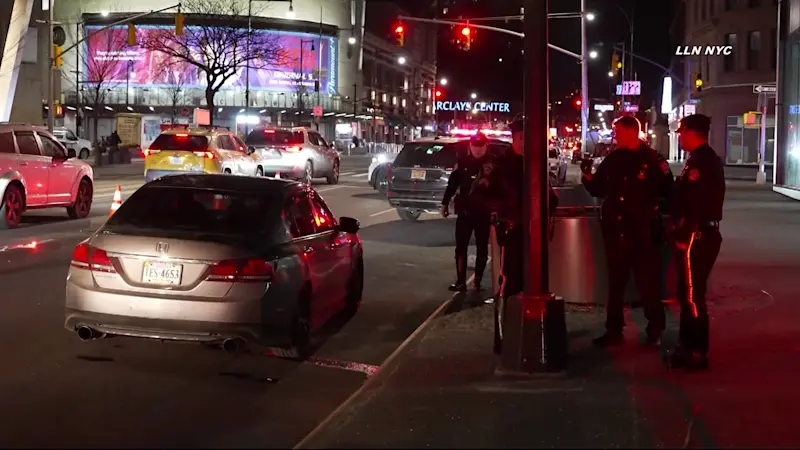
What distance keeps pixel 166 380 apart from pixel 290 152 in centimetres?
2279

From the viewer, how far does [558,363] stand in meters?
6.89

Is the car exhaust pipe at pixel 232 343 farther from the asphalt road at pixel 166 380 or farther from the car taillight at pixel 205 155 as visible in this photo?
the car taillight at pixel 205 155

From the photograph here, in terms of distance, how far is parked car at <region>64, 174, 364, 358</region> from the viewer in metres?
7.14

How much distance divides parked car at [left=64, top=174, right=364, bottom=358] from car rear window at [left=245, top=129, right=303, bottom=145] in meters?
21.8

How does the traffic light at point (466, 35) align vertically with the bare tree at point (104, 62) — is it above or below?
below

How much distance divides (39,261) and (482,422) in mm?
9341

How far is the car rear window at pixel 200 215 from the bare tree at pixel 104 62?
74870 mm

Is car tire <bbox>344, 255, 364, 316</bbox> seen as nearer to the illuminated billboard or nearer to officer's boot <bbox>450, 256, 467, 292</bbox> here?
officer's boot <bbox>450, 256, 467, 292</bbox>

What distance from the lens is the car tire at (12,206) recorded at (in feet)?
55.8

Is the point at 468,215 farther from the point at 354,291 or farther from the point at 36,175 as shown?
the point at 36,175

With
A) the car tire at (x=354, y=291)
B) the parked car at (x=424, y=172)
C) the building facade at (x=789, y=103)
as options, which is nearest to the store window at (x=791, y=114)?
the building facade at (x=789, y=103)

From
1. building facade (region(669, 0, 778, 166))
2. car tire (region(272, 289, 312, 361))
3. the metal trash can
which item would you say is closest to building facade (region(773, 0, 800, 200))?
the metal trash can

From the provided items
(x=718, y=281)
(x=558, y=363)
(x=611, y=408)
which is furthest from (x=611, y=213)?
(x=718, y=281)

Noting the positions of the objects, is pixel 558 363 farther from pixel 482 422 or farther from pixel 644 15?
pixel 644 15
